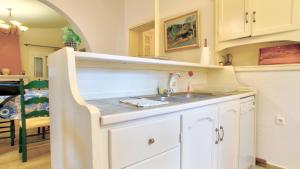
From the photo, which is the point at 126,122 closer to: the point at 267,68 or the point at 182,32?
the point at 267,68

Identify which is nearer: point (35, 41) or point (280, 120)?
point (280, 120)

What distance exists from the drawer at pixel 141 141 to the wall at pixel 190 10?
1.55 meters

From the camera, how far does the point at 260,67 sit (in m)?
1.81

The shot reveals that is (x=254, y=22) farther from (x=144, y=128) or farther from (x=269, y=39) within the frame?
(x=144, y=128)

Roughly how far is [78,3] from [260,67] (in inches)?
103

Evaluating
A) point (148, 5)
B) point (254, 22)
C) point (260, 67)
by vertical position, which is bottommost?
point (260, 67)

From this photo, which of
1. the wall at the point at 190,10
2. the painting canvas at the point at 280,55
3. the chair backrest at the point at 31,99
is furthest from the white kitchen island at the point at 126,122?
the chair backrest at the point at 31,99

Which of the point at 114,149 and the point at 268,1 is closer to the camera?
the point at 114,149

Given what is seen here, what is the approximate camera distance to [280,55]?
1748 mm

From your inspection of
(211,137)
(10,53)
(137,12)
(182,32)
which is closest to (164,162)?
(211,137)

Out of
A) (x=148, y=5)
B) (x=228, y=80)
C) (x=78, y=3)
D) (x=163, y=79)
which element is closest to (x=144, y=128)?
(x=163, y=79)

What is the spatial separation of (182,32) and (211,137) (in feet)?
5.50

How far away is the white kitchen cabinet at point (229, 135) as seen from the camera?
132 centimetres

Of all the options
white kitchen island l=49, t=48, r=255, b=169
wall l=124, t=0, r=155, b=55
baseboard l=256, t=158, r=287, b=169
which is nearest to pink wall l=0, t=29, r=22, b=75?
wall l=124, t=0, r=155, b=55
